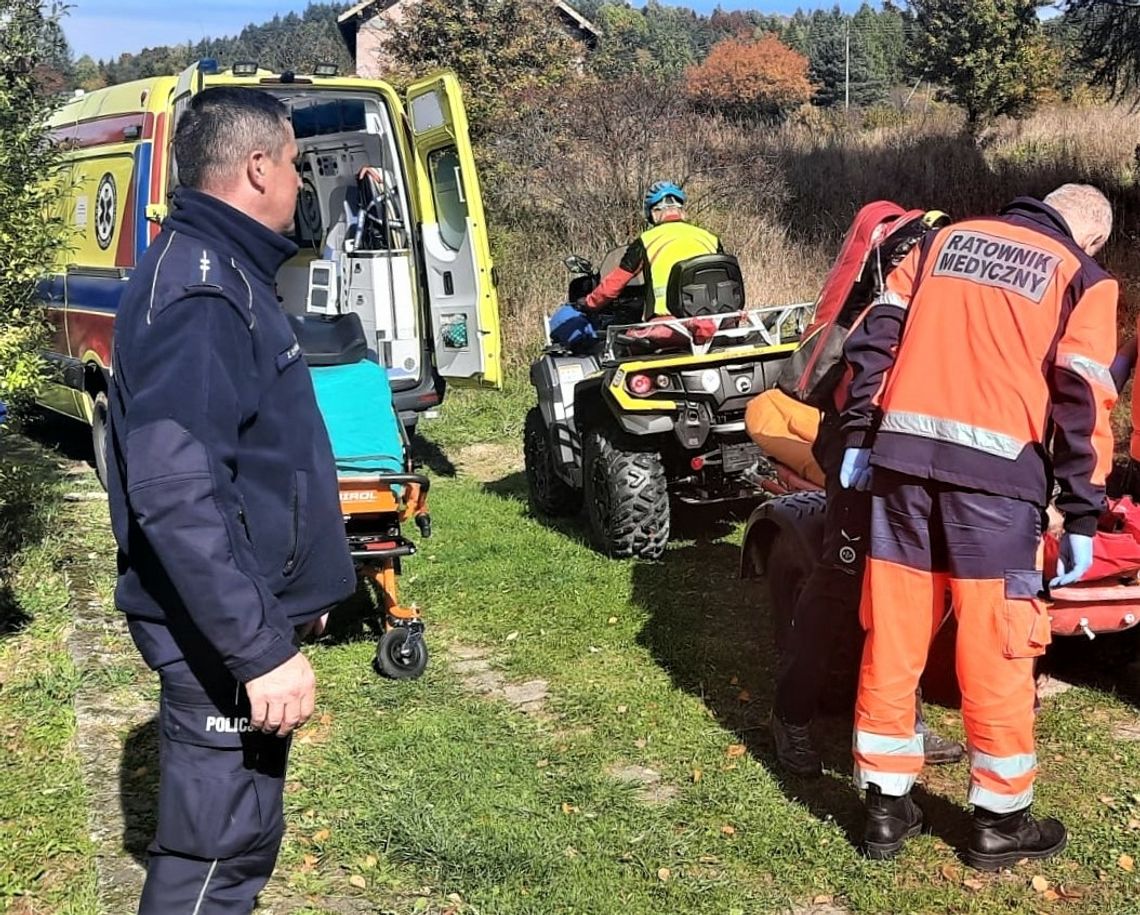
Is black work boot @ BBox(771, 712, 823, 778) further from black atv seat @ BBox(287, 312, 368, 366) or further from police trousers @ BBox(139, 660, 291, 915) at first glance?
black atv seat @ BBox(287, 312, 368, 366)

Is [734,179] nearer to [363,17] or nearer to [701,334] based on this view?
[701,334]

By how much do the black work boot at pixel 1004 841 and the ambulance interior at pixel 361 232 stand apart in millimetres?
5410

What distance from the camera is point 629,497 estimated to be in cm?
579

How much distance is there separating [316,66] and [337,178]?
1.01m

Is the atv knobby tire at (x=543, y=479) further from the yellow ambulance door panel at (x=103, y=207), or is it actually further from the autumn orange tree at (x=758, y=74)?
the autumn orange tree at (x=758, y=74)

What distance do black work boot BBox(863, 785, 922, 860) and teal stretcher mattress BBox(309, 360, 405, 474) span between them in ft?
7.63

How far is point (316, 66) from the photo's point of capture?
759cm

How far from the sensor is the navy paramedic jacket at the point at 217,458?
1.93 metres

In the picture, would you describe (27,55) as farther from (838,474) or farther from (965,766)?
(965,766)

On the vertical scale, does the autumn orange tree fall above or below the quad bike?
above

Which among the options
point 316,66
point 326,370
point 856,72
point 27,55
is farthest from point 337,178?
point 856,72

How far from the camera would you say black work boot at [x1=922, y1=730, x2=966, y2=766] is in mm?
3781

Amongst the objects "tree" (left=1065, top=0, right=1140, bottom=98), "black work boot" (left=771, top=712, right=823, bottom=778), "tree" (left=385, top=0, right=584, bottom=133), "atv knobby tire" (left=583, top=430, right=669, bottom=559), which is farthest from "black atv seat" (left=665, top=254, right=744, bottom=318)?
"tree" (left=385, top=0, right=584, bottom=133)

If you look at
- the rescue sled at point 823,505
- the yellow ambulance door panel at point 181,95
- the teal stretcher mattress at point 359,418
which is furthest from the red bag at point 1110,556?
the yellow ambulance door panel at point 181,95
